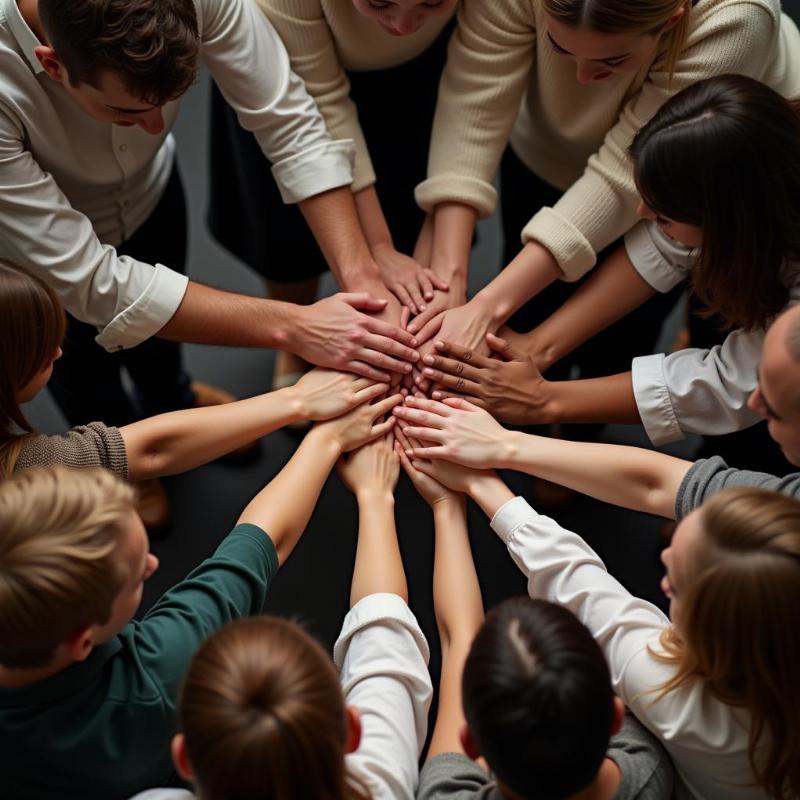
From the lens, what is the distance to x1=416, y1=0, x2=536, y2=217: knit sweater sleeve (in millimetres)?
1580

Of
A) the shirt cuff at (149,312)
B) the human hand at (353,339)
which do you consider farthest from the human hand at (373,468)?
the shirt cuff at (149,312)

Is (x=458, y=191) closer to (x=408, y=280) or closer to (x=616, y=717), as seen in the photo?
(x=408, y=280)

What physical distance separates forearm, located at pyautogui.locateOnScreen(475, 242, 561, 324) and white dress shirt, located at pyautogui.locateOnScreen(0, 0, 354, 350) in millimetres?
342

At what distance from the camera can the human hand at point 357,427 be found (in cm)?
160

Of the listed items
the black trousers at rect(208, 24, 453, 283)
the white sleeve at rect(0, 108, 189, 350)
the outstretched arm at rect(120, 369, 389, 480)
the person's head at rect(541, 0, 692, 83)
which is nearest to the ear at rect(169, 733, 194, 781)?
the outstretched arm at rect(120, 369, 389, 480)

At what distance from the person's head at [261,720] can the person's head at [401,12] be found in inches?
39.5

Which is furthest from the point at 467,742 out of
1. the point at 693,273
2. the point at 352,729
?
the point at 693,273

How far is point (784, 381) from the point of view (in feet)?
3.82

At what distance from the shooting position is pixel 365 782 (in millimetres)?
1054

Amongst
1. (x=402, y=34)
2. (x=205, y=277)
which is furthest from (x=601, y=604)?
(x=205, y=277)

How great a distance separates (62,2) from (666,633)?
1153mm

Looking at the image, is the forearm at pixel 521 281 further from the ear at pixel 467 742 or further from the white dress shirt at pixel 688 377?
the ear at pixel 467 742

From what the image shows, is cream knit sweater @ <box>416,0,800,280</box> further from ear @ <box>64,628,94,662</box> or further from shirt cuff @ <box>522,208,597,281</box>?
ear @ <box>64,628,94,662</box>

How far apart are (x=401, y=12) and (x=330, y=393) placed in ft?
2.11
